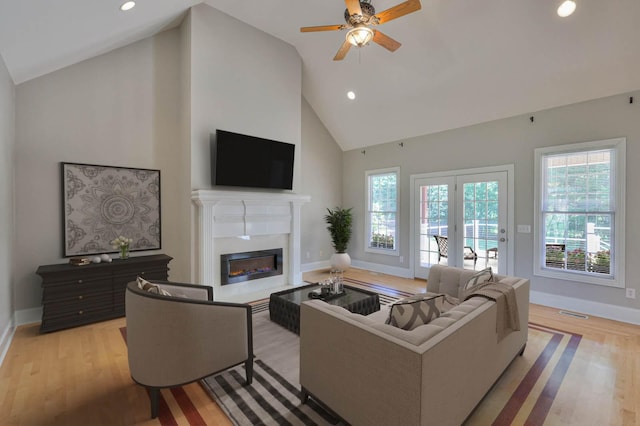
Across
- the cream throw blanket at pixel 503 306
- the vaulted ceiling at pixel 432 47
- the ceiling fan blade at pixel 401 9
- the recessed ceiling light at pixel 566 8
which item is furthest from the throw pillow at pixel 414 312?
the recessed ceiling light at pixel 566 8

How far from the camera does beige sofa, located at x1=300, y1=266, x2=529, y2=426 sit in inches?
55.5

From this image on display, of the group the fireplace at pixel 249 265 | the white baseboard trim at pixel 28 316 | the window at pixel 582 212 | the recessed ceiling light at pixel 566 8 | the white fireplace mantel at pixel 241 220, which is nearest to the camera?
the recessed ceiling light at pixel 566 8

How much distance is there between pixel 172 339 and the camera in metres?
1.98

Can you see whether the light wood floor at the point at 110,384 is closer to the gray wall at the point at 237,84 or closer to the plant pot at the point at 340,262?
the gray wall at the point at 237,84

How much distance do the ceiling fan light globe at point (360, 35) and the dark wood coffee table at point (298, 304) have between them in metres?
2.78

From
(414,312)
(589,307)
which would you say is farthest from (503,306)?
(589,307)

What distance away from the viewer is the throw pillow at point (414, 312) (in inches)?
72.3

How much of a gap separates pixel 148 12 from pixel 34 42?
1.25 meters

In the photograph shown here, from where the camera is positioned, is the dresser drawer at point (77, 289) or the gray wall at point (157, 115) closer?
the dresser drawer at point (77, 289)

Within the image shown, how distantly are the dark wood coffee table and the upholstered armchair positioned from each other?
118 centimetres

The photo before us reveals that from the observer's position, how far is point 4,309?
296 cm

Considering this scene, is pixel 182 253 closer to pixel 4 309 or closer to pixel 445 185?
pixel 4 309

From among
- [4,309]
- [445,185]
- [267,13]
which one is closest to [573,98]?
[445,185]

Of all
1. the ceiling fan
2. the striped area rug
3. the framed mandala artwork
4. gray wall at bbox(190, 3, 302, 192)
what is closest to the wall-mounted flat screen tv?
gray wall at bbox(190, 3, 302, 192)
